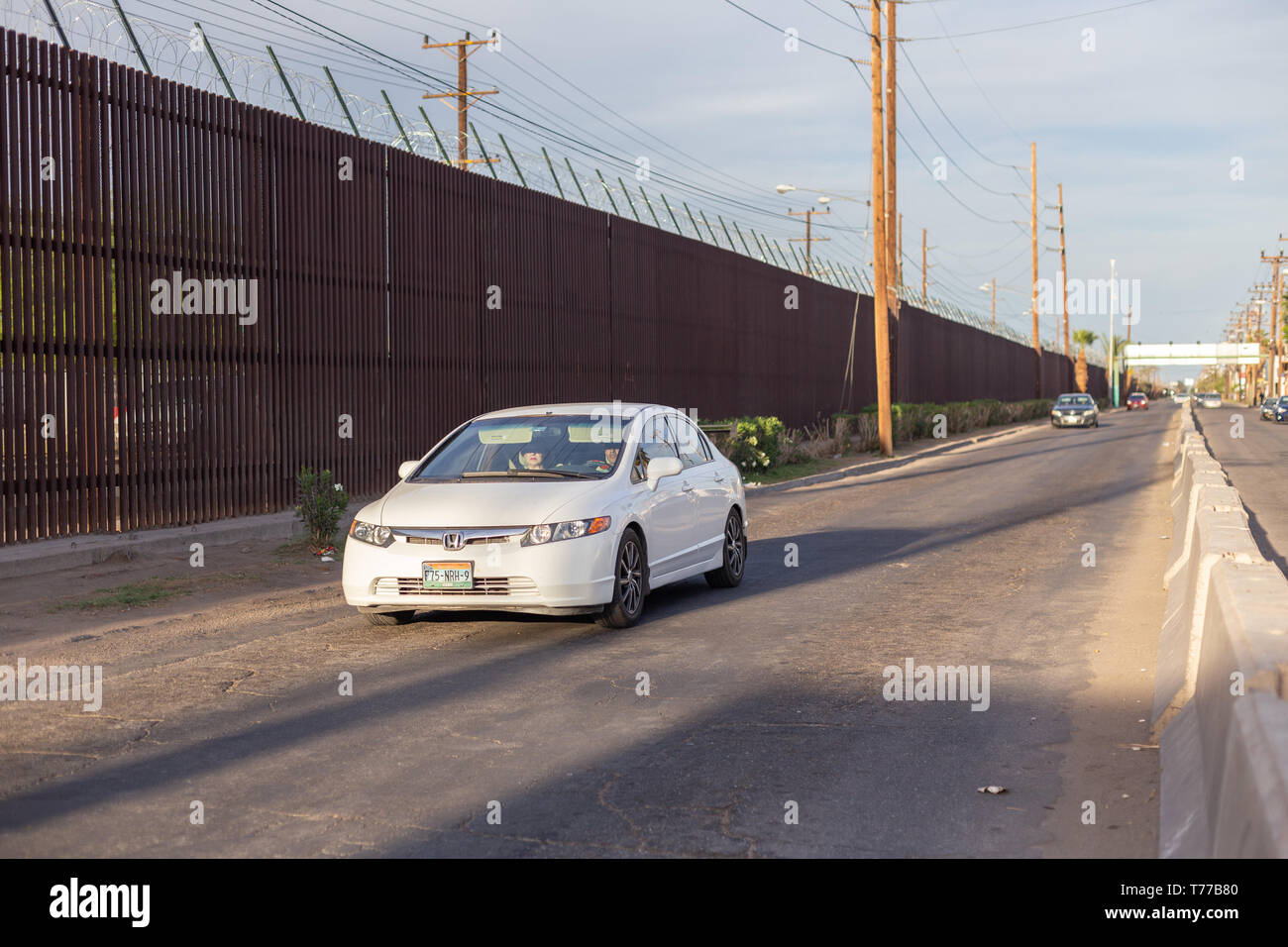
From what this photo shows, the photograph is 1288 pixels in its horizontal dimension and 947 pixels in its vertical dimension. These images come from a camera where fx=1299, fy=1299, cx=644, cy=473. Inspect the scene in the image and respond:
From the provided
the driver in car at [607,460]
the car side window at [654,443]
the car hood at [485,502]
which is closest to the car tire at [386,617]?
the car hood at [485,502]

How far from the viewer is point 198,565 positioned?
40.9ft

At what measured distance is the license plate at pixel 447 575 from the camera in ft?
28.5

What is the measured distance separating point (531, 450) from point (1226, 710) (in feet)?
20.1

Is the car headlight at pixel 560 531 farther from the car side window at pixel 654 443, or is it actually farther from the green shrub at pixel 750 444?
the green shrub at pixel 750 444

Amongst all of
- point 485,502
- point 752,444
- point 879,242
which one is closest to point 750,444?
point 752,444

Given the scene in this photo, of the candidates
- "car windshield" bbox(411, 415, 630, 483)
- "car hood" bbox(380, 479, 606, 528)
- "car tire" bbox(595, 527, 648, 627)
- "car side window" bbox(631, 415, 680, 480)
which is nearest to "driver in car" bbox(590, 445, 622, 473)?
"car windshield" bbox(411, 415, 630, 483)

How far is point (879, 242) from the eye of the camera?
104 ft

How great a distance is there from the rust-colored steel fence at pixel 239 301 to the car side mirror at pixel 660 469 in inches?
241

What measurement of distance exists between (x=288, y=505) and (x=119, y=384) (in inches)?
119

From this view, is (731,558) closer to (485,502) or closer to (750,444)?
(485,502)

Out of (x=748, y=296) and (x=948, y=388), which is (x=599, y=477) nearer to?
(x=748, y=296)

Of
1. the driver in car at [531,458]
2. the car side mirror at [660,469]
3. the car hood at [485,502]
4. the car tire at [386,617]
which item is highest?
the driver in car at [531,458]

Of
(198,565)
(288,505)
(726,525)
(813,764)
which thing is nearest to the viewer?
(813,764)
